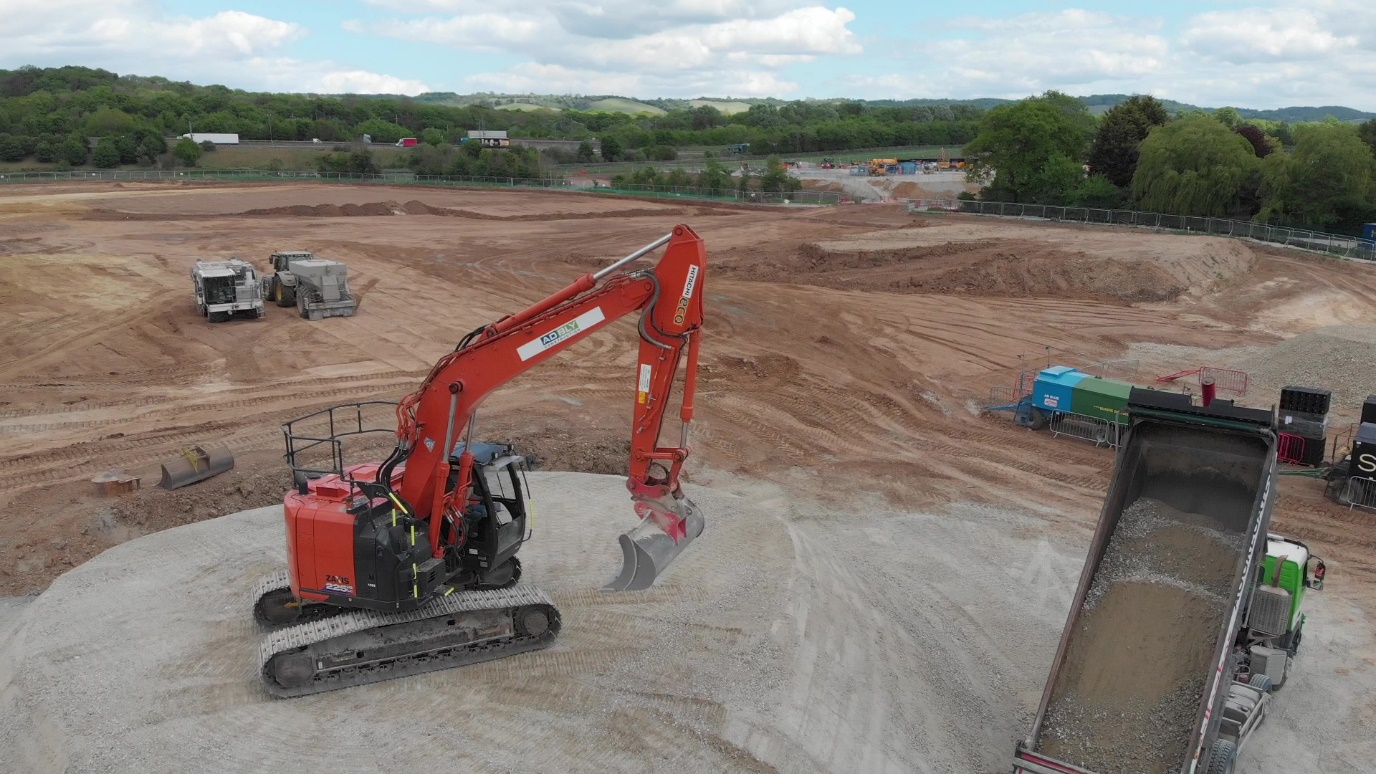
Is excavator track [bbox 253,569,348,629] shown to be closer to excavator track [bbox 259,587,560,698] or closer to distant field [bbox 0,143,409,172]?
excavator track [bbox 259,587,560,698]

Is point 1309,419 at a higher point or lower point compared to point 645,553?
lower

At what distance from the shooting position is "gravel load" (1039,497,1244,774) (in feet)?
31.8

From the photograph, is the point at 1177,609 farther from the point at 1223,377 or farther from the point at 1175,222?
the point at 1175,222

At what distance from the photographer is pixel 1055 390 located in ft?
75.5

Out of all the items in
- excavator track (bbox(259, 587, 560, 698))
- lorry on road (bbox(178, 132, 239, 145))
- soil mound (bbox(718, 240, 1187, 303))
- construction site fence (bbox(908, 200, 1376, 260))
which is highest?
lorry on road (bbox(178, 132, 239, 145))

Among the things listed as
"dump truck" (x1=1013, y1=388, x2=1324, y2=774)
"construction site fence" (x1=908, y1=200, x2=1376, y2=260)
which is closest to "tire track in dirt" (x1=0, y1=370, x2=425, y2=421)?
"dump truck" (x1=1013, y1=388, x2=1324, y2=774)

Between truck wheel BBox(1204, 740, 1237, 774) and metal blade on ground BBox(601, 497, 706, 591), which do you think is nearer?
truck wheel BBox(1204, 740, 1237, 774)

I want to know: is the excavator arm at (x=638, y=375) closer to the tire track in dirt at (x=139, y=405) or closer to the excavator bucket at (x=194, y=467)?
the excavator bucket at (x=194, y=467)

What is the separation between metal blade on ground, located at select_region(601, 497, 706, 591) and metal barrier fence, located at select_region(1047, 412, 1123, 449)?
14298 mm

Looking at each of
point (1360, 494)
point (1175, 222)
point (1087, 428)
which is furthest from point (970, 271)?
point (1360, 494)

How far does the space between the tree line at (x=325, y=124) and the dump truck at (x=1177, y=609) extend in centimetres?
8758

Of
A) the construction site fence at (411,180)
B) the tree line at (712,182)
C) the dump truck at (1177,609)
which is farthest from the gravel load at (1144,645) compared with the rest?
the tree line at (712,182)

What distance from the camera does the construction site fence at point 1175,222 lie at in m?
46.4

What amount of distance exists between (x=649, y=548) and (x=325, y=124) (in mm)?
111177
